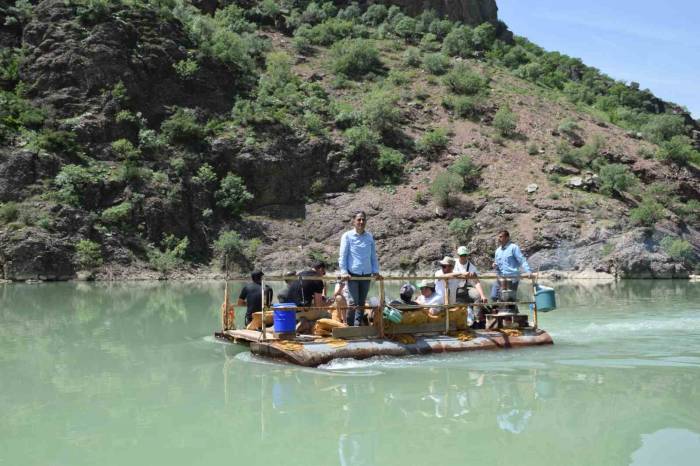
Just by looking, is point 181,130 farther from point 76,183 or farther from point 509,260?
point 509,260

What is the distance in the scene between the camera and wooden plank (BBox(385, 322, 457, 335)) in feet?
40.6

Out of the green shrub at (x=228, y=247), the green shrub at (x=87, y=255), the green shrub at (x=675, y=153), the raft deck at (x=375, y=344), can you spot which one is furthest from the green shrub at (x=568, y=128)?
the raft deck at (x=375, y=344)

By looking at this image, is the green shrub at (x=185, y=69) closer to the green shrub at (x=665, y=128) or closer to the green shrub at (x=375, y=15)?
the green shrub at (x=375, y=15)

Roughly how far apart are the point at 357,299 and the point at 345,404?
13.2ft

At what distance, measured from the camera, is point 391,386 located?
9.25 metres

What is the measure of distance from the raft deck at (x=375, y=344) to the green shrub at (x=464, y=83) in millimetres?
48308

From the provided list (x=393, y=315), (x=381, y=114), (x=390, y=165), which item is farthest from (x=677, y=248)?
(x=393, y=315)

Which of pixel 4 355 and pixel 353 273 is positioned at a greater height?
pixel 353 273

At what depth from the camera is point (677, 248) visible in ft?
133

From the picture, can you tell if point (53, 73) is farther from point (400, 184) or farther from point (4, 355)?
point (4, 355)

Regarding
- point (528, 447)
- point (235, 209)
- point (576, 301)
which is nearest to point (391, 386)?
point (528, 447)

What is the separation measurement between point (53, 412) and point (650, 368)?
8.68 meters

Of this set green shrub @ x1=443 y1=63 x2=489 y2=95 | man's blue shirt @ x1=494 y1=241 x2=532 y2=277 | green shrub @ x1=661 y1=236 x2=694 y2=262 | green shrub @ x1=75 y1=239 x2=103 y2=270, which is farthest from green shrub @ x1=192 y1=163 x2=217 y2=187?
man's blue shirt @ x1=494 y1=241 x2=532 y2=277

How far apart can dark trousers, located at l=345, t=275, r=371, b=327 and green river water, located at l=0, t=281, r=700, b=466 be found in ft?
3.47
